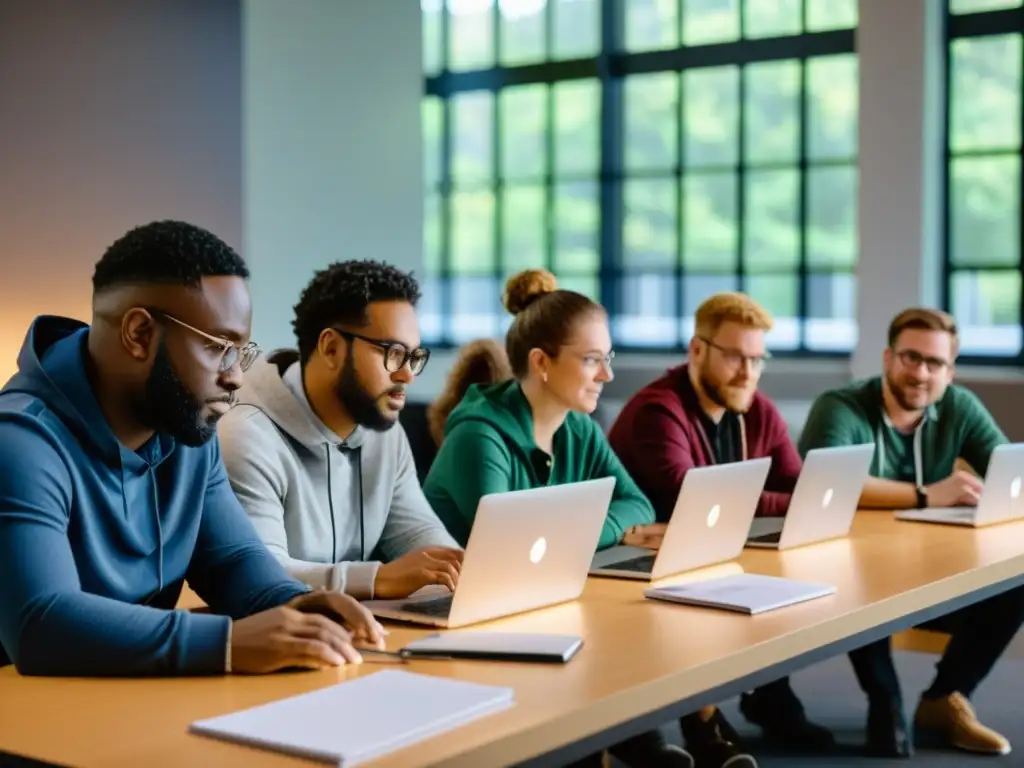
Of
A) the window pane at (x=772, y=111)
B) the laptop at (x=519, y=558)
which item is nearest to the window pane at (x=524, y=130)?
the window pane at (x=772, y=111)

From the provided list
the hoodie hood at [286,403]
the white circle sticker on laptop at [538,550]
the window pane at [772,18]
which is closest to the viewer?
the white circle sticker on laptop at [538,550]

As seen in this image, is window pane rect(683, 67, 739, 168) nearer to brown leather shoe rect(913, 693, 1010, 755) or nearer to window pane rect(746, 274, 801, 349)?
window pane rect(746, 274, 801, 349)

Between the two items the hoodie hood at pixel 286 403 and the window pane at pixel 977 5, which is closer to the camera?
the hoodie hood at pixel 286 403

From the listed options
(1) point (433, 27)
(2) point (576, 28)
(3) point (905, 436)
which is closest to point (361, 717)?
Result: (3) point (905, 436)

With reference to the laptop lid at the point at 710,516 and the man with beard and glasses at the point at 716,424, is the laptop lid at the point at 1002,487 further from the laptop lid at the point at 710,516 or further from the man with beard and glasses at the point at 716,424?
the laptop lid at the point at 710,516

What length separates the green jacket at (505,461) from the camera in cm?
296

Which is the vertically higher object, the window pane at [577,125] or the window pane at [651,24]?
the window pane at [651,24]

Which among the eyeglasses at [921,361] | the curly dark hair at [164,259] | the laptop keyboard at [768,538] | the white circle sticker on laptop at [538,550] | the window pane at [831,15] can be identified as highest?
the window pane at [831,15]

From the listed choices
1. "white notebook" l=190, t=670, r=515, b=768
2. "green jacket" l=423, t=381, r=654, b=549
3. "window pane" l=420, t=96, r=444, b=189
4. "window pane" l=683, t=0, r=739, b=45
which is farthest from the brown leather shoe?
"window pane" l=420, t=96, r=444, b=189

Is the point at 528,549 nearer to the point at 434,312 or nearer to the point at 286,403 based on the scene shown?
the point at 286,403

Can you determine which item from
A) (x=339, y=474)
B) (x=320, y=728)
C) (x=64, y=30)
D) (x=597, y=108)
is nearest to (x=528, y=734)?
(x=320, y=728)

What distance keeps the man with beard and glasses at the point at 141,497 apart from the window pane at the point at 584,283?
716cm

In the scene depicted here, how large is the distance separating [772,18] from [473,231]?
2.41 metres

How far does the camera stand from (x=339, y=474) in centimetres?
267
